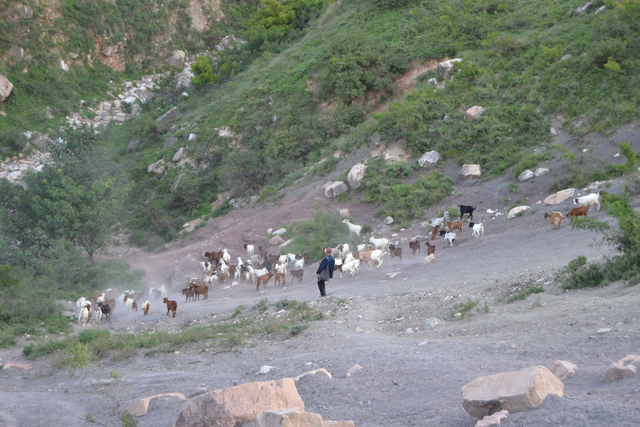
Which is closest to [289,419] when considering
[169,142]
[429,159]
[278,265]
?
[278,265]

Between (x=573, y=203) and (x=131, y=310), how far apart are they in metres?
14.7

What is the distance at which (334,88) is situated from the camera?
3219 centimetres

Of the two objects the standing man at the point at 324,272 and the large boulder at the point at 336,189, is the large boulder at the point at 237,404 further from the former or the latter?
the large boulder at the point at 336,189

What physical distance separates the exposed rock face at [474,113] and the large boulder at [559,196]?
24.0ft

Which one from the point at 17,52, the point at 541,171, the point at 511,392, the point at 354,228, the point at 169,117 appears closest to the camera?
the point at 511,392

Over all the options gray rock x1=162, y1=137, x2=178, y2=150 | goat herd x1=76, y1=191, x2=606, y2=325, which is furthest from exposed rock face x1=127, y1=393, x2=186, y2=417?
gray rock x1=162, y1=137, x2=178, y2=150

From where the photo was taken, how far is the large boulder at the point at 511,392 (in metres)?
4.50

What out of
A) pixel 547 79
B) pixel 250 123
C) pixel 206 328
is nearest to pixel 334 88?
pixel 250 123

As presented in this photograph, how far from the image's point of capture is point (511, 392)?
4543mm

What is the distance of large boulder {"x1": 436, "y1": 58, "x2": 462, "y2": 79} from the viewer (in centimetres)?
2755

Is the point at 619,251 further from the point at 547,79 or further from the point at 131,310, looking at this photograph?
the point at 547,79

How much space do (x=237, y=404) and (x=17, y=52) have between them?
47.0m

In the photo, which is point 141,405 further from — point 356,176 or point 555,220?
point 356,176

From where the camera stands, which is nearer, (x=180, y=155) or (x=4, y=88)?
(x=180, y=155)
